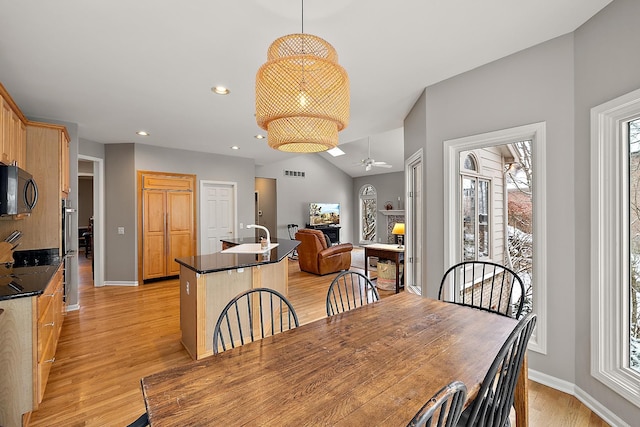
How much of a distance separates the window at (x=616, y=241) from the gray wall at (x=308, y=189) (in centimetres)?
752

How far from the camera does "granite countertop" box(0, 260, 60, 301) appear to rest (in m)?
1.77

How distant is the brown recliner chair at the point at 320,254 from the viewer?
5887mm

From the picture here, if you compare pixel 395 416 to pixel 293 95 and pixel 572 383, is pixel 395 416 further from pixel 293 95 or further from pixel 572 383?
pixel 572 383

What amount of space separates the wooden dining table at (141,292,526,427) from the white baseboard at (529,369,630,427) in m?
0.83

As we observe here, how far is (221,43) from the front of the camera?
2127 millimetres

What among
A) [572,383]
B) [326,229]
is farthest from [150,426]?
[326,229]

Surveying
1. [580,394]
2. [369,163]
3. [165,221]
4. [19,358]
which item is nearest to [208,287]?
[19,358]

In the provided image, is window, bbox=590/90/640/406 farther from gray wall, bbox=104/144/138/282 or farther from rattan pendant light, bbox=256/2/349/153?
gray wall, bbox=104/144/138/282

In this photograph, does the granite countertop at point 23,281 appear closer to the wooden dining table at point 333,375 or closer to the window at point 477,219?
the wooden dining table at point 333,375

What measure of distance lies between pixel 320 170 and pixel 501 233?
6637 millimetres

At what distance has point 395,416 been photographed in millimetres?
884

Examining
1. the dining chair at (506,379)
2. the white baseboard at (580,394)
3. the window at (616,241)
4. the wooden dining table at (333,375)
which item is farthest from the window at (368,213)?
the dining chair at (506,379)

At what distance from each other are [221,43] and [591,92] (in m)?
2.56

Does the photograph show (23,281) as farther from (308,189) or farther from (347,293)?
(308,189)
